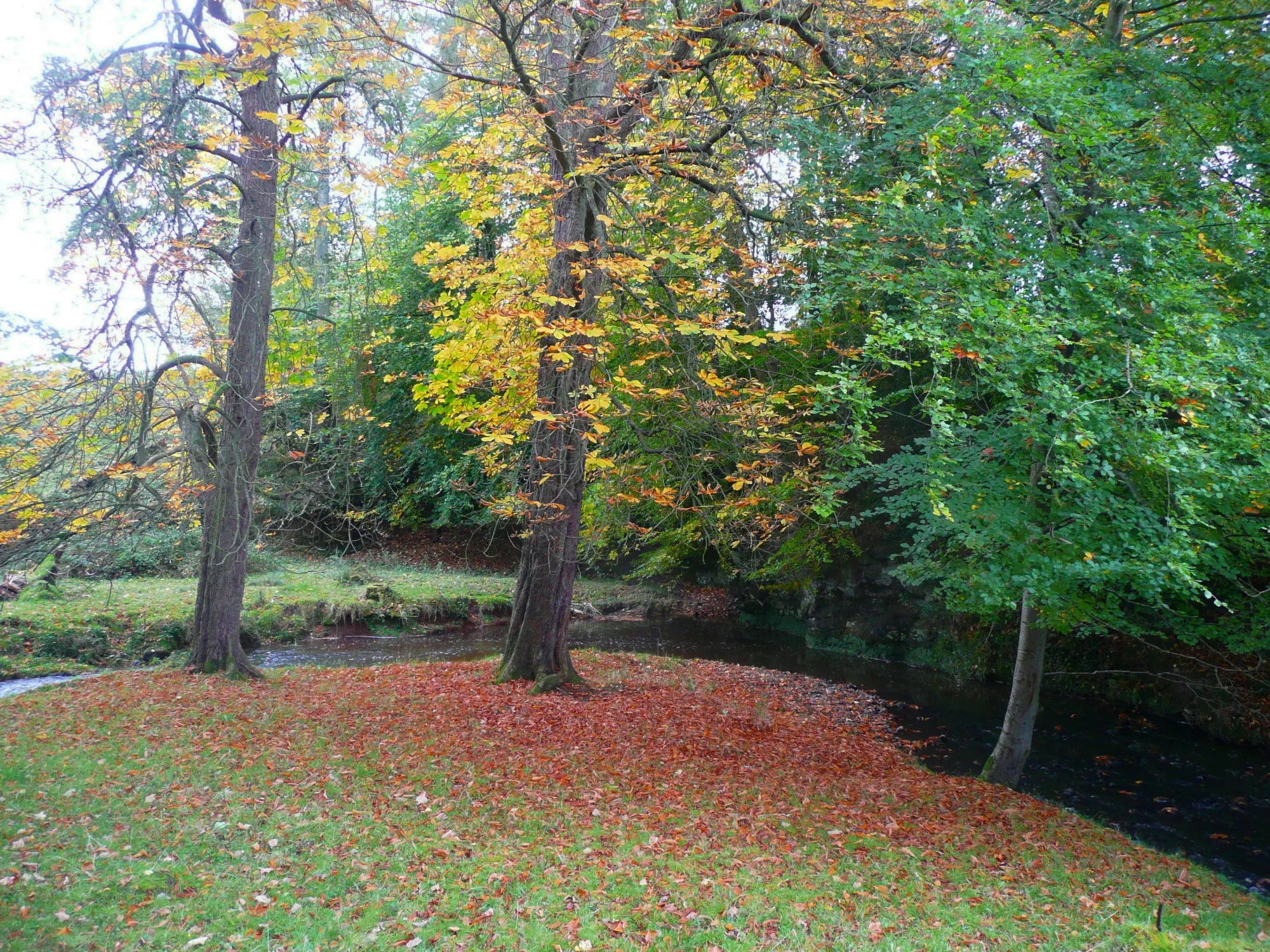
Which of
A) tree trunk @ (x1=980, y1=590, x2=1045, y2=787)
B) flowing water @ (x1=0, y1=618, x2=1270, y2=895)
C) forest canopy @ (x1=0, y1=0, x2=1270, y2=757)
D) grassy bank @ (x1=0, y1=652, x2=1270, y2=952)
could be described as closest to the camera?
grassy bank @ (x1=0, y1=652, x2=1270, y2=952)

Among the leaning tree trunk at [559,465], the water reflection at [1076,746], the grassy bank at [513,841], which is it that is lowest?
the water reflection at [1076,746]

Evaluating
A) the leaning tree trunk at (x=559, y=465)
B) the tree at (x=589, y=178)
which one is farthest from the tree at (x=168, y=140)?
the leaning tree trunk at (x=559, y=465)

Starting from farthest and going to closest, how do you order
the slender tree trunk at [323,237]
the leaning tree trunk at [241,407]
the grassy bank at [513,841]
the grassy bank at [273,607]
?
the grassy bank at [273,607] < the leaning tree trunk at [241,407] < the slender tree trunk at [323,237] < the grassy bank at [513,841]

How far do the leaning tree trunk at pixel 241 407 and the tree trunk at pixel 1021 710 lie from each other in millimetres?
9409

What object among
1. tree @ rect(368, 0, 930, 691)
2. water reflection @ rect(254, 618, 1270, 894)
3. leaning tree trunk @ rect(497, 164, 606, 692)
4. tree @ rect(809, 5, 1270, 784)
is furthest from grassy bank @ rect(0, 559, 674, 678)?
tree @ rect(809, 5, 1270, 784)

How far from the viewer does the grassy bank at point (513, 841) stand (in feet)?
15.3

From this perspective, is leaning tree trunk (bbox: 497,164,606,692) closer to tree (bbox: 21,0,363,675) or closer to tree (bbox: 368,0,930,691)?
tree (bbox: 368,0,930,691)

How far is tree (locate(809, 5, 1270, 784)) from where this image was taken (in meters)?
5.88

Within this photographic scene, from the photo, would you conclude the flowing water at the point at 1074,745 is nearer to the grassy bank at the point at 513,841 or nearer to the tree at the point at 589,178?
the grassy bank at the point at 513,841

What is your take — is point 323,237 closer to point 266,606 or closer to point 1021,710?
point 266,606

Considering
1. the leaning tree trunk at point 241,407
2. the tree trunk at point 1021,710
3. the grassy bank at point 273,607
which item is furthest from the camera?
the grassy bank at point 273,607

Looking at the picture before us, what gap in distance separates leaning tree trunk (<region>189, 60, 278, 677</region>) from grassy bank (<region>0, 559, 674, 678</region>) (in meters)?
1.43

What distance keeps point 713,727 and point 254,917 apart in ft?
21.4

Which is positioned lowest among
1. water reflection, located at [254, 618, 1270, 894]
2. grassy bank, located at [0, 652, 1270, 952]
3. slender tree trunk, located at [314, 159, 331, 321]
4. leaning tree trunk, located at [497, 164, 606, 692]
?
water reflection, located at [254, 618, 1270, 894]
